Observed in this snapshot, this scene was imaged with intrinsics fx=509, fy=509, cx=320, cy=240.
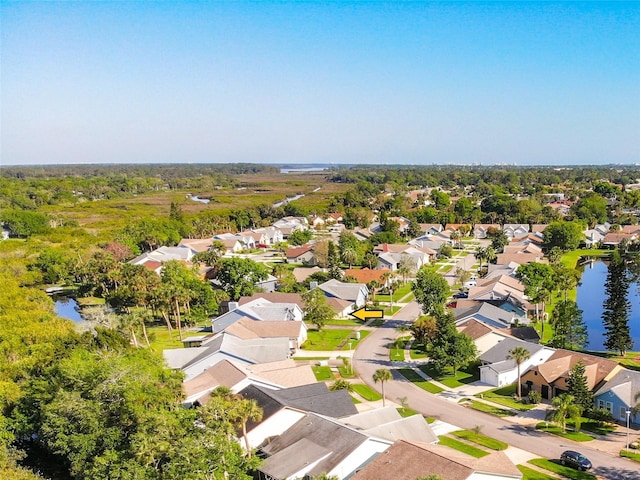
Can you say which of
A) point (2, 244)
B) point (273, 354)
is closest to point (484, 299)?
point (273, 354)

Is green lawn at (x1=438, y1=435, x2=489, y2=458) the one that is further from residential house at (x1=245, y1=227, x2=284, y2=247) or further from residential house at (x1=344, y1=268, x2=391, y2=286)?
residential house at (x1=245, y1=227, x2=284, y2=247)

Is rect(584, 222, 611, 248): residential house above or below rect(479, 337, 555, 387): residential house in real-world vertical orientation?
above

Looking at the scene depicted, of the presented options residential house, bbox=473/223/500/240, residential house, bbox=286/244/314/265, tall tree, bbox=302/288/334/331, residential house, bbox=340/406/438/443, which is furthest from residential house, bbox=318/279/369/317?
residential house, bbox=473/223/500/240

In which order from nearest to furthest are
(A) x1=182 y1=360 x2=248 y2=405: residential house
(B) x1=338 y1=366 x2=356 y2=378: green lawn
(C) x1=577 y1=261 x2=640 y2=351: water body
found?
(A) x1=182 y1=360 x2=248 y2=405: residential house
(B) x1=338 y1=366 x2=356 y2=378: green lawn
(C) x1=577 y1=261 x2=640 y2=351: water body

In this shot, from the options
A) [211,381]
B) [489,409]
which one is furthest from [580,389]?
[211,381]

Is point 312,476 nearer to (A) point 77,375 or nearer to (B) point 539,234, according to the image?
(A) point 77,375
